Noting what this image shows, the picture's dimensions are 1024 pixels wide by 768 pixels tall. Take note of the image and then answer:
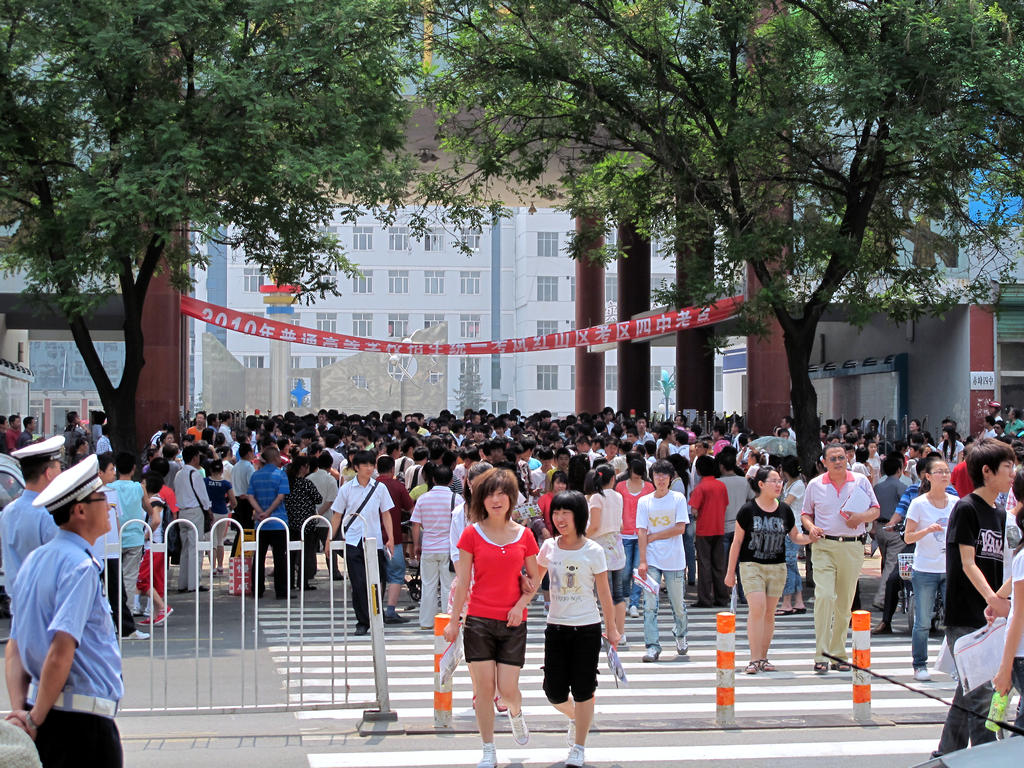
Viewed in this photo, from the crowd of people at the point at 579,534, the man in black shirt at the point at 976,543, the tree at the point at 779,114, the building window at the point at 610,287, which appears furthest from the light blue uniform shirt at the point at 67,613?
the building window at the point at 610,287

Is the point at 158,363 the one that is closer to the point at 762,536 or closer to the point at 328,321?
the point at 762,536

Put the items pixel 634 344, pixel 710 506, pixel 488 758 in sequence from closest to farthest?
1. pixel 488 758
2. pixel 710 506
3. pixel 634 344

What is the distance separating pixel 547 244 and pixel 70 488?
82374 millimetres

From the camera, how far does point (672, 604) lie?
11.4 metres

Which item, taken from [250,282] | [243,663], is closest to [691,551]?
[243,663]

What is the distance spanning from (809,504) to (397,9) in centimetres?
938

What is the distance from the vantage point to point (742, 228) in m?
16.4

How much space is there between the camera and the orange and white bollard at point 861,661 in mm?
8273

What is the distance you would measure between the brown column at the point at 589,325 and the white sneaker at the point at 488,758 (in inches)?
1411

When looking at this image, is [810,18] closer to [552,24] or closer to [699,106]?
[699,106]

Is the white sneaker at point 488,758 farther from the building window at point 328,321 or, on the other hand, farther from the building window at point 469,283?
the building window at point 469,283

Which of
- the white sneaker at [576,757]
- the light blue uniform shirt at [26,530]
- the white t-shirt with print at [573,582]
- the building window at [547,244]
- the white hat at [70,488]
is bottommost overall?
the white sneaker at [576,757]

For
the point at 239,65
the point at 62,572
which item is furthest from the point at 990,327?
the point at 62,572

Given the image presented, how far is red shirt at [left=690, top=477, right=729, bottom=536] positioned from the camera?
46.1 feet
